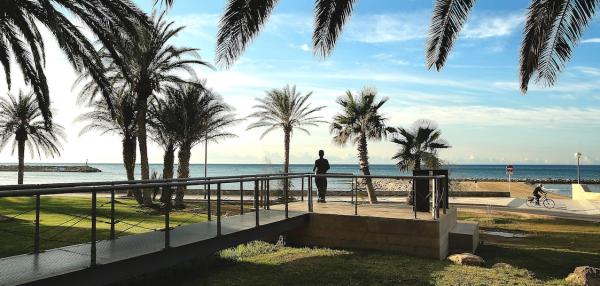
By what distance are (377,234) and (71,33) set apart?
851 centimetres

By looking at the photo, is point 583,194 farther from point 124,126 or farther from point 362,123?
point 124,126

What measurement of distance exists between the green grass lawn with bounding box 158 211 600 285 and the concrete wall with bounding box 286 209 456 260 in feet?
0.96

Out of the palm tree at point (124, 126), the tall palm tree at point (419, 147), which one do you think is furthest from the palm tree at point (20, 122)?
the tall palm tree at point (419, 147)

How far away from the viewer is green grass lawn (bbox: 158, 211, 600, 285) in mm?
7984

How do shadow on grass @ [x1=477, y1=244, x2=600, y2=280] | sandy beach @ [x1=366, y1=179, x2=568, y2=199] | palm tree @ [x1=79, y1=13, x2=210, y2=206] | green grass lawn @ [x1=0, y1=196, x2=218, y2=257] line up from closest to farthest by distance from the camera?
shadow on grass @ [x1=477, y1=244, x2=600, y2=280] → green grass lawn @ [x1=0, y1=196, x2=218, y2=257] → palm tree @ [x1=79, y1=13, x2=210, y2=206] → sandy beach @ [x1=366, y1=179, x2=568, y2=199]

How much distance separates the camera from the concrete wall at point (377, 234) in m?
9.88

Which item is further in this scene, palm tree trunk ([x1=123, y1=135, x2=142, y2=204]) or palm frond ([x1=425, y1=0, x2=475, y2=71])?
palm tree trunk ([x1=123, y1=135, x2=142, y2=204])

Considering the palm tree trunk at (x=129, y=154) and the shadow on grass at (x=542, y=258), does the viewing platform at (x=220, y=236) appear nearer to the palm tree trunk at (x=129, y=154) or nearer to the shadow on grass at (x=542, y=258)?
the shadow on grass at (x=542, y=258)

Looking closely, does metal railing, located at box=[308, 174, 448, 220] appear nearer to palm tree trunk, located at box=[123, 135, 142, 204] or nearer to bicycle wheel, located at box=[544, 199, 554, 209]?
palm tree trunk, located at box=[123, 135, 142, 204]

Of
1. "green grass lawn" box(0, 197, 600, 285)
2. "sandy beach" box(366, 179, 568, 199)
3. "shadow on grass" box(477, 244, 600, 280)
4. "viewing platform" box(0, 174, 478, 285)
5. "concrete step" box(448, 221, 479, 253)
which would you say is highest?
"viewing platform" box(0, 174, 478, 285)

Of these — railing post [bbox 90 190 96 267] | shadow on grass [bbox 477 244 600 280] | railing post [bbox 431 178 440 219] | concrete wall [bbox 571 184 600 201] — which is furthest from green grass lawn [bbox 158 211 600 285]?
concrete wall [bbox 571 184 600 201]

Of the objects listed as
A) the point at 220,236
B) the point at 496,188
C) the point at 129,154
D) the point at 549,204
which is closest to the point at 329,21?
the point at 220,236

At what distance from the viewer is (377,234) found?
10422 millimetres

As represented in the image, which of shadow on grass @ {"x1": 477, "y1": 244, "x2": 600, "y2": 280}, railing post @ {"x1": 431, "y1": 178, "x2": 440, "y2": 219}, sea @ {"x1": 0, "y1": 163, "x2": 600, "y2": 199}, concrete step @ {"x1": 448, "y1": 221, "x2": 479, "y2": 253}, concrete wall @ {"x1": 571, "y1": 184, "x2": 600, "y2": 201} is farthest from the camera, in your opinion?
sea @ {"x1": 0, "y1": 163, "x2": 600, "y2": 199}
